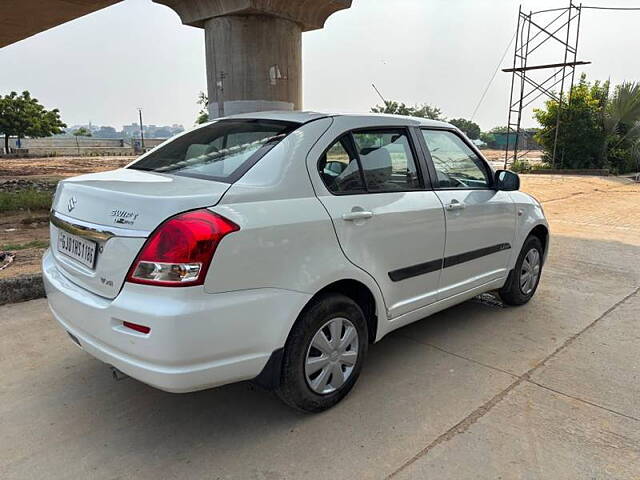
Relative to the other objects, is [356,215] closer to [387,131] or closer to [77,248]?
[387,131]

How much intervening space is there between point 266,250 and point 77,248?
1.04m

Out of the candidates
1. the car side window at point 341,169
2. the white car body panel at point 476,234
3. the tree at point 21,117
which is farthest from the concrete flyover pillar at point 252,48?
the tree at point 21,117

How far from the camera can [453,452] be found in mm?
2447

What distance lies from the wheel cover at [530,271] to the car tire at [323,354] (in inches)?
84.9

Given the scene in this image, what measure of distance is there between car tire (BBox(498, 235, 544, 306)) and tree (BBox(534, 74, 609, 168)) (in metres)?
18.8

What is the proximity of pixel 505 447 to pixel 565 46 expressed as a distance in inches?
804

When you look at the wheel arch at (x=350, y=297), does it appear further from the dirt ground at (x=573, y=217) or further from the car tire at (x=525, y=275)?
the dirt ground at (x=573, y=217)

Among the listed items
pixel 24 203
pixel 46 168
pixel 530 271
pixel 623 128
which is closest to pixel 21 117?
pixel 46 168

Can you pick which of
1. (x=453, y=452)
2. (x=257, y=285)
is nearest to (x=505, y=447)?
(x=453, y=452)

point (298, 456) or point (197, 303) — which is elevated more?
point (197, 303)

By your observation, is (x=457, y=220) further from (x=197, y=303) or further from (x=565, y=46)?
(x=565, y=46)

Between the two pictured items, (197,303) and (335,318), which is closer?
(197,303)

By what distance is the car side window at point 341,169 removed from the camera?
9.06ft

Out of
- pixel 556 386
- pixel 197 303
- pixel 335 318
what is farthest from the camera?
pixel 556 386
